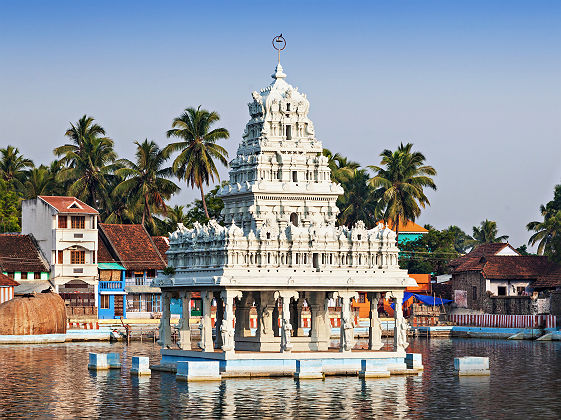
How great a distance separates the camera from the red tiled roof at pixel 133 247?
107625 millimetres

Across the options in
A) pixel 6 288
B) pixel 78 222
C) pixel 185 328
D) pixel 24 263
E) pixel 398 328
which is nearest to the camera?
pixel 398 328

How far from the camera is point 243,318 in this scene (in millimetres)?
58375

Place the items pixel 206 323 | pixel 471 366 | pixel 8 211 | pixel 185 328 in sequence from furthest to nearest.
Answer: pixel 8 211
pixel 185 328
pixel 471 366
pixel 206 323

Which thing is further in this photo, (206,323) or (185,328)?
(185,328)

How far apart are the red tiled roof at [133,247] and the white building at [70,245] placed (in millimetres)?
3980

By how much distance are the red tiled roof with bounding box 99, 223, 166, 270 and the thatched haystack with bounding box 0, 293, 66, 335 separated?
20055 mm

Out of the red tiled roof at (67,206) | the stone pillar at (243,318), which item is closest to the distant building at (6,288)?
the red tiled roof at (67,206)

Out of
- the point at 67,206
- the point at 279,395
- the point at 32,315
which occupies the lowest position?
the point at 279,395

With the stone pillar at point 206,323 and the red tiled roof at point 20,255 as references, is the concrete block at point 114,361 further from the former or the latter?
the red tiled roof at point 20,255

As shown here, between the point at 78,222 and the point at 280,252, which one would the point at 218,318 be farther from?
the point at 78,222

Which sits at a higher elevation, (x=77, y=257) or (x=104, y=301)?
(x=77, y=257)

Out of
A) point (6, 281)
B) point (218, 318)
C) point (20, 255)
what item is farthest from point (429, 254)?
point (218, 318)

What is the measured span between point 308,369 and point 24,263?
54611 mm

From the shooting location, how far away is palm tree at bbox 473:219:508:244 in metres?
165
